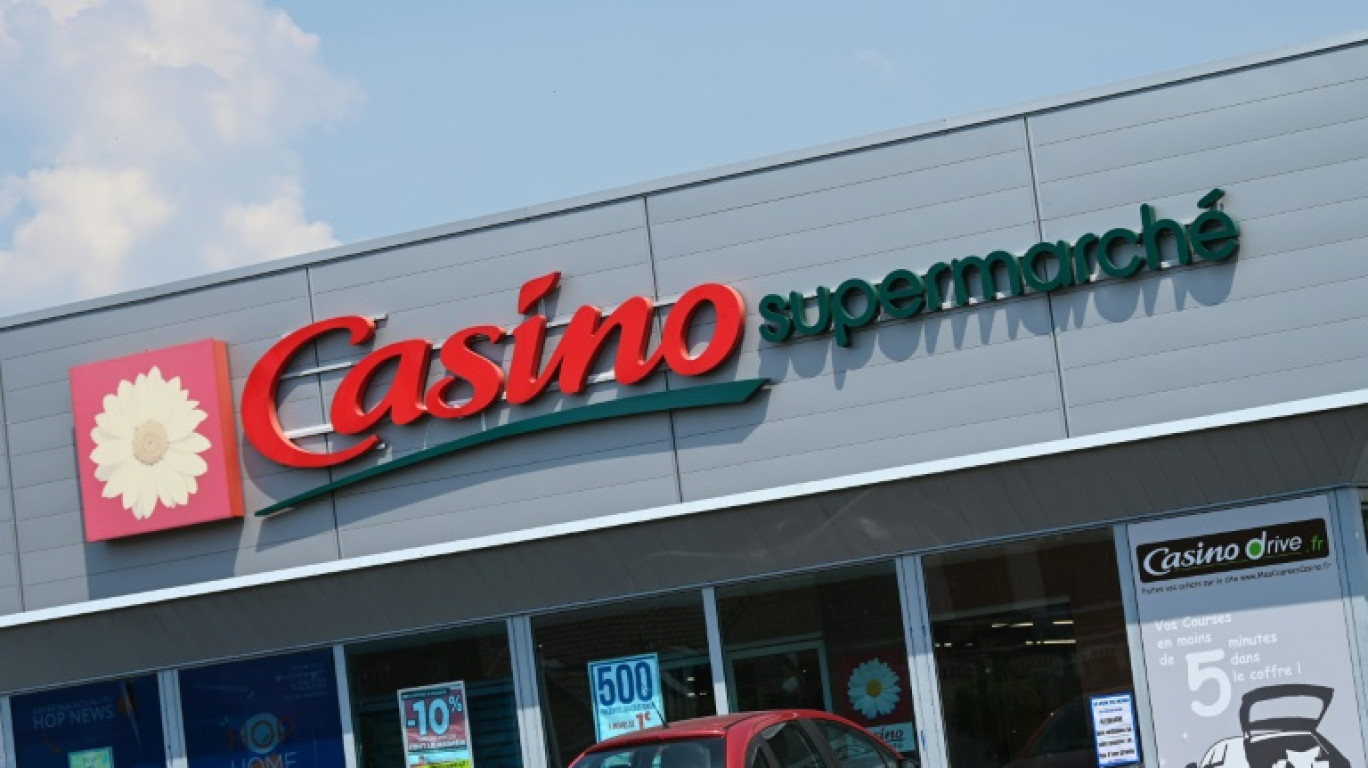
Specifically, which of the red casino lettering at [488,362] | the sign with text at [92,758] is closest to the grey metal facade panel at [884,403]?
→ the red casino lettering at [488,362]

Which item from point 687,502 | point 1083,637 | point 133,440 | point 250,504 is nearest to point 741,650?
point 687,502

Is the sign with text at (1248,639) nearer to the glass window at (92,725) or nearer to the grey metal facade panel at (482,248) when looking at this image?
the grey metal facade panel at (482,248)

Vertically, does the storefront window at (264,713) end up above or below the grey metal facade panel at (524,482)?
below

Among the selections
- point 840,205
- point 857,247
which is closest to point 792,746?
point 857,247

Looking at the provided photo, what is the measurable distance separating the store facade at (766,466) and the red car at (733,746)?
3308 millimetres

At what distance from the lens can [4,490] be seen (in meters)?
19.9

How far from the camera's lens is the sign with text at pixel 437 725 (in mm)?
18719

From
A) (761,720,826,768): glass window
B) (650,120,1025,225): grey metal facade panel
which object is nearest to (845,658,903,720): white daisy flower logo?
(761,720,826,768): glass window

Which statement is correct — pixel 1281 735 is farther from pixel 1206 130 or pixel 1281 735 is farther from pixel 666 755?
pixel 666 755

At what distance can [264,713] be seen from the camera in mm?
19438

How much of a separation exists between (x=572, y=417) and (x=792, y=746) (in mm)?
5316

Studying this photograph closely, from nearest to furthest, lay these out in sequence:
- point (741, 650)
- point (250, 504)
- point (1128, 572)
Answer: point (1128, 572)
point (741, 650)
point (250, 504)

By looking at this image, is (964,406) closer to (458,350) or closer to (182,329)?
(458,350)

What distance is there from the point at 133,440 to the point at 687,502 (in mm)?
5691
